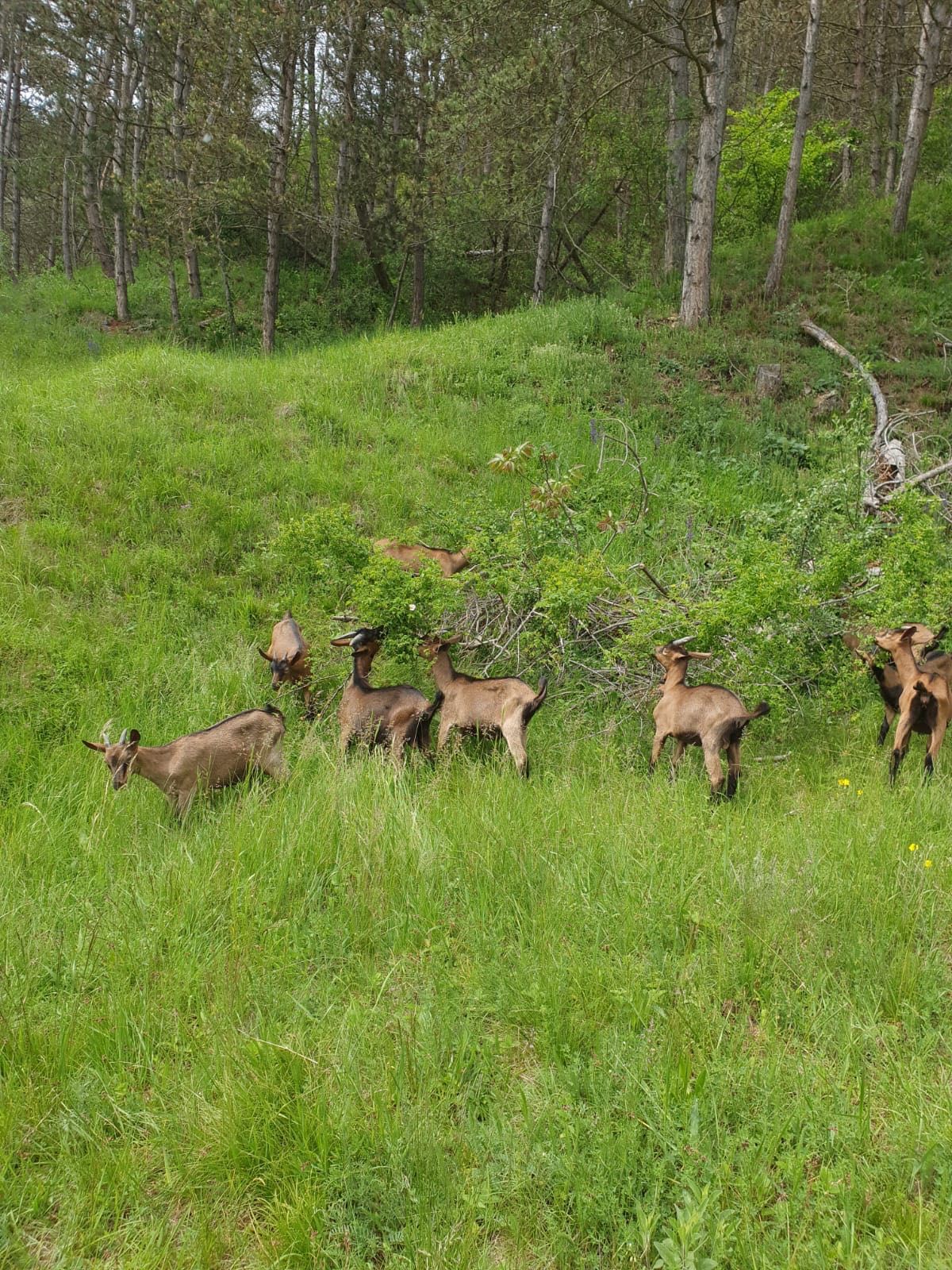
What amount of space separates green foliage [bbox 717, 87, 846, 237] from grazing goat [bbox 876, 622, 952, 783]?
64.6 feet

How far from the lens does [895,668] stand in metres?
5.20

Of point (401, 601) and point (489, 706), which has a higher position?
point (401, 601)

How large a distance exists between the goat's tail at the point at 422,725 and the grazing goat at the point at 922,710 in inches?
110

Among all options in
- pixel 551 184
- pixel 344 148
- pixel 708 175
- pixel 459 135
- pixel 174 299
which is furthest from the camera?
pixel 344 148

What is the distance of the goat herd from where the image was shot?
15.4 feet

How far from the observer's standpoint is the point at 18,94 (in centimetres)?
2759

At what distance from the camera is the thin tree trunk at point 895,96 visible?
22022 mm

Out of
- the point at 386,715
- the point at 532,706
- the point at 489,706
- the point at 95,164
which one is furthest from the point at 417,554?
the point at 95,164

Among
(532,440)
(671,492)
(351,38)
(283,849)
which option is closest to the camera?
(283,849)

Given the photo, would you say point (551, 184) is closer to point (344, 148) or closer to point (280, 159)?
point (280, 159)

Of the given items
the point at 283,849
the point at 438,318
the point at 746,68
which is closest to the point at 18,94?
the point at 438,318

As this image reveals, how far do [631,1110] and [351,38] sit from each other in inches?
944

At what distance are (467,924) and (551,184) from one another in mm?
18197

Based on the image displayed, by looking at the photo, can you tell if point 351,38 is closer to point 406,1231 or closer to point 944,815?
point 944,815
